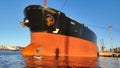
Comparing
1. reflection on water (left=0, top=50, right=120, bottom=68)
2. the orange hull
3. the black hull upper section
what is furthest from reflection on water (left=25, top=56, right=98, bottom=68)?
the black hull upper section

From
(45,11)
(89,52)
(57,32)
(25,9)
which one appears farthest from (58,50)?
(89,52)

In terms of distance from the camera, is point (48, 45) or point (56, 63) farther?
point (48, 45)

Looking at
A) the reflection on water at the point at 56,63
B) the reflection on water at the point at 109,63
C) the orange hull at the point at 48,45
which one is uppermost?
the orange hull at the point at 48,45

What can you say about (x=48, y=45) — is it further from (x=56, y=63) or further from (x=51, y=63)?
(x=51, y=63)

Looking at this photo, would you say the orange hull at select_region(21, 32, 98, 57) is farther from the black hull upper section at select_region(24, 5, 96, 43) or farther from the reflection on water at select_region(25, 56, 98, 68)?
the reflection on water at select_region(25, 56, 98, 68)

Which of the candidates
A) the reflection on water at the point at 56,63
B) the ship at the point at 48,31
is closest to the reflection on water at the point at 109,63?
the reflection on water at the point at 56,63

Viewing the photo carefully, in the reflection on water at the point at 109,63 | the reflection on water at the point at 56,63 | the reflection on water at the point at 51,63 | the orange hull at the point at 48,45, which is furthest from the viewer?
the orange hull at the point at 48,45

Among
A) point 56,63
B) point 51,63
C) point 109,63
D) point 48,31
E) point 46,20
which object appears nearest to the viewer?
point 51,63

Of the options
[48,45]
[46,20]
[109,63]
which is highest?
[46,20]

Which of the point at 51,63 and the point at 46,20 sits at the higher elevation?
the point at 46,20

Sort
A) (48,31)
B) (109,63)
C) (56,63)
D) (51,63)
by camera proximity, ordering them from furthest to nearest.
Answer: (48,31)
(109,63)
(56,63)
(51,63)

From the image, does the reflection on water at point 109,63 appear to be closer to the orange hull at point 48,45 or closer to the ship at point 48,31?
the orange hull at point 48,45

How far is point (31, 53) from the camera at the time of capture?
33.6 metres

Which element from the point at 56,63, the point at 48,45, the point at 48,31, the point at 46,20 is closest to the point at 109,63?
the point at 56,63
